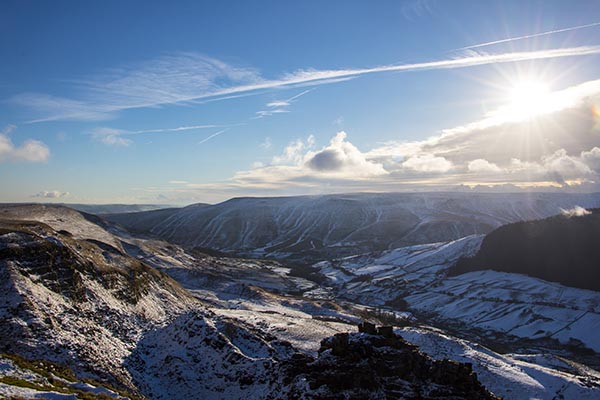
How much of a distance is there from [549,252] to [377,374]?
161 meters

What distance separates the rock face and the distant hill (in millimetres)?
144702

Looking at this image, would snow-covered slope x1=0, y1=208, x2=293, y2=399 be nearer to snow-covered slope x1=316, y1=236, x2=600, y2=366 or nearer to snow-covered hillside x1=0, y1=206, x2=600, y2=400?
snow-covered hillside x1=0, y1=206, x2=600, y2=400

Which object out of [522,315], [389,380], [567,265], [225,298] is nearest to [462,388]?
[389,380]

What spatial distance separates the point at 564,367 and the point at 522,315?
6687 cm

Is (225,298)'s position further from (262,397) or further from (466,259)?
(466,259)

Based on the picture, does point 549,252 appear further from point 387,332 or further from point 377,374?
point 377,374

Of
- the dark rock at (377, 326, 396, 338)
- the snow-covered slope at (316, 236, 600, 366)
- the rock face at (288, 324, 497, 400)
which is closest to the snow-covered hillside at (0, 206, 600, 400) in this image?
the rock face at (288, 324, 497, 400)

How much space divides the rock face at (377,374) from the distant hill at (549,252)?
14470cm

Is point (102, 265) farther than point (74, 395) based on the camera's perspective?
Yes

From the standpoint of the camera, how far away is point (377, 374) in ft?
109

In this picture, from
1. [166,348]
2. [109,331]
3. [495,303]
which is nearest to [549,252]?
[495,303]

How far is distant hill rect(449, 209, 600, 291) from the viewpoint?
497 feet

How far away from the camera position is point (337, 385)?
31297 mm

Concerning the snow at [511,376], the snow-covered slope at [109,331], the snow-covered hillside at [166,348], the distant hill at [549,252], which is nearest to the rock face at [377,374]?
the snow-covered hillside at [166,348]
